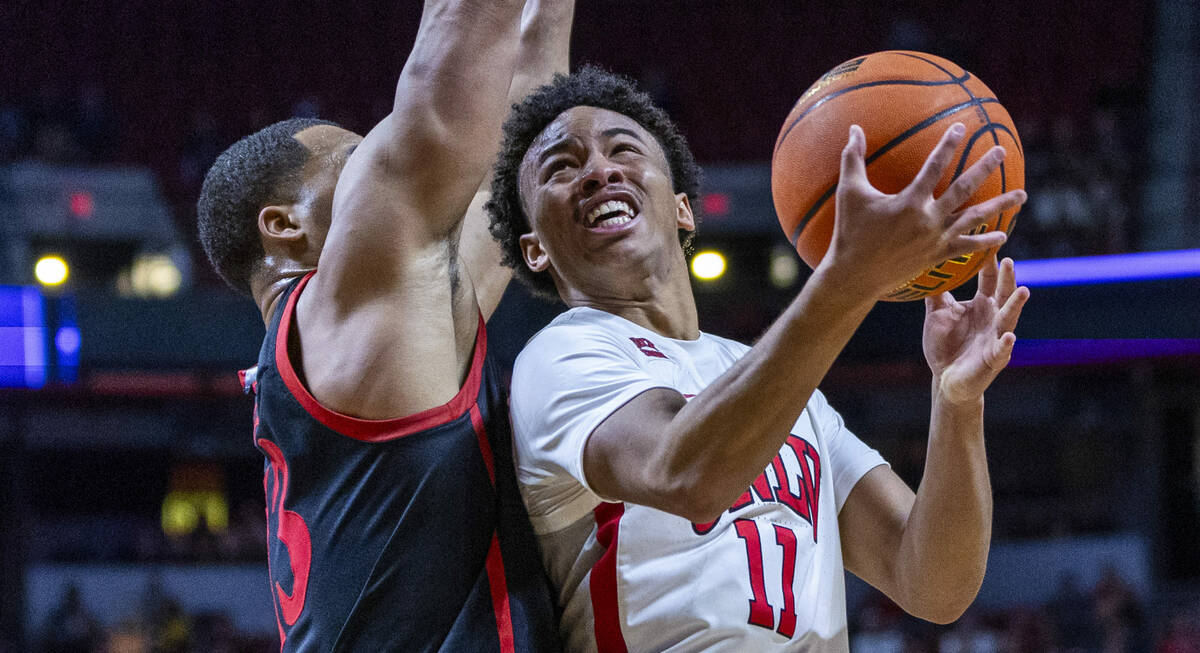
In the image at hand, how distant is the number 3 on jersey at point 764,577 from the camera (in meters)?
2.04

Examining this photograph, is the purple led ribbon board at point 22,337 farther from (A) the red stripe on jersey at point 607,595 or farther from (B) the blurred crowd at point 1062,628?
(A) the red stripe on jersey at point 607,595

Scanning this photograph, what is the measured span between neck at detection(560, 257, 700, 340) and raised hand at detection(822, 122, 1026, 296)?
2.83 ft

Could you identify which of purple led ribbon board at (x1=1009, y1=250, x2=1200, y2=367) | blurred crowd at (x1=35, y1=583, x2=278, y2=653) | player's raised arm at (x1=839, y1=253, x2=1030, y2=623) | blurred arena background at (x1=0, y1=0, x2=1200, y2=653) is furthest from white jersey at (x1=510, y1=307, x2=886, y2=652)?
blurred crowd at (x1=35, y1=583, x2=278, y2=653)

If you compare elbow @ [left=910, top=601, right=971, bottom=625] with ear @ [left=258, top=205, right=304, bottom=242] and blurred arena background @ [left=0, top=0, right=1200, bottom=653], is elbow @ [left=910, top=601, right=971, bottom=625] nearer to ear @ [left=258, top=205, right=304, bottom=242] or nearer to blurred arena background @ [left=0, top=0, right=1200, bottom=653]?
ear @ [left=258, top=205, right=304, bottom=242]

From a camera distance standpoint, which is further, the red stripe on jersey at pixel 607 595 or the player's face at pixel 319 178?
the player's face at pixel 319 178

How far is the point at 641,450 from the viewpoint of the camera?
5.63ft

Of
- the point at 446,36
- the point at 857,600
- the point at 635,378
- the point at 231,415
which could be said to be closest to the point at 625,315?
the point at 635,378

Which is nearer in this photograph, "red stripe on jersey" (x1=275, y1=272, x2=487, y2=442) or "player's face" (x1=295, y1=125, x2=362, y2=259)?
"red stripe on jersey" (x1=275, y1=272, x2=487, y2=442)

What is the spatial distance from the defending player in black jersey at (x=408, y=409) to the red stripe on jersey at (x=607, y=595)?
97mm

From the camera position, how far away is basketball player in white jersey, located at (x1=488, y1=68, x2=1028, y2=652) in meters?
1.58

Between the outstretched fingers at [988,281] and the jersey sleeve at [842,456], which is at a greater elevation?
the outstretched fingers at [988,281]

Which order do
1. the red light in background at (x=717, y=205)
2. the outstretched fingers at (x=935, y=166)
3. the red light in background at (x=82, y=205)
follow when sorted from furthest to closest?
the red light in background at (x=717, y=205) < the red light in background at (x=82, y=205) < the outstretched fingers at (x=935, y=166)

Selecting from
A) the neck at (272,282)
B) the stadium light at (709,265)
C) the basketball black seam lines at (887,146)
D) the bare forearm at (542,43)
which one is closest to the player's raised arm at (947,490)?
the basketball black seam lines at (887,146)

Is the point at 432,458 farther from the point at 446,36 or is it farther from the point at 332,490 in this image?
the point at 446,36
